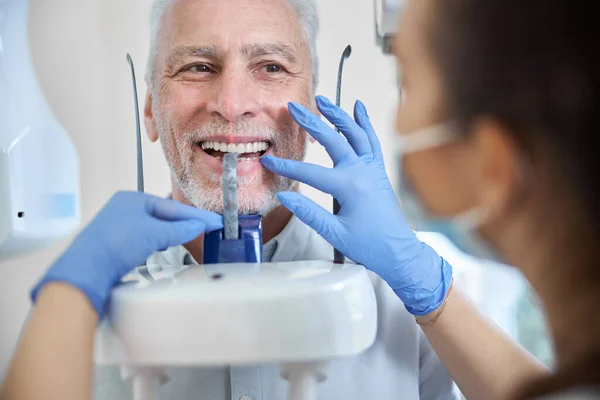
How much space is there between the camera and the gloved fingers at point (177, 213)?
2.24ft

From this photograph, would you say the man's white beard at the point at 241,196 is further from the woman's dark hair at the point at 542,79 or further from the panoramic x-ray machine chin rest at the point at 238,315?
the woman's dark hair at the point at 542,79

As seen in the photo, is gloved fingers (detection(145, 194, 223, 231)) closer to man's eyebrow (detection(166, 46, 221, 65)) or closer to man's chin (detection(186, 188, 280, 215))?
man's chin (detection(186, 188, 280, 215))

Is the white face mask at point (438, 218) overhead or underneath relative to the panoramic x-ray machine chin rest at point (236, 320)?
overhead

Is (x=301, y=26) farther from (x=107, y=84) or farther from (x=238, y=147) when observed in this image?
(x=107, y=84)

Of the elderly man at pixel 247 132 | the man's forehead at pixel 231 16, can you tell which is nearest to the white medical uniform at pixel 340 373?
the elderly man at pixel 247 132

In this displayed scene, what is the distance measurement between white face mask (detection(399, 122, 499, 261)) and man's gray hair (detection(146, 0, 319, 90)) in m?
0.27

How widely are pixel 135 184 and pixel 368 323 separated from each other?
→ 538 millimetres

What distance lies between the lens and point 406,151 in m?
0.58

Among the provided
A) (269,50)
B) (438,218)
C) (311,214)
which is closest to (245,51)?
(269,50)

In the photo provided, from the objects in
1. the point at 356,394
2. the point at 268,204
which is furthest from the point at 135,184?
the point at 356,394

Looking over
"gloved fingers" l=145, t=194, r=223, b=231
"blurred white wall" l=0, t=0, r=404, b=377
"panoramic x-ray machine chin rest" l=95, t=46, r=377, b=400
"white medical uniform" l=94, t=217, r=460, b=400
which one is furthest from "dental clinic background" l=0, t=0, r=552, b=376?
"panoramic x-ray machine chin rest" l=95, t=46, r=377, b=400

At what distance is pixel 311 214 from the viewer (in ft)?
2.33

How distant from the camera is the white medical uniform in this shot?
2.66 feet

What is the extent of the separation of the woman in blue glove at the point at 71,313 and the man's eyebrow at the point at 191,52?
12.1 inches
